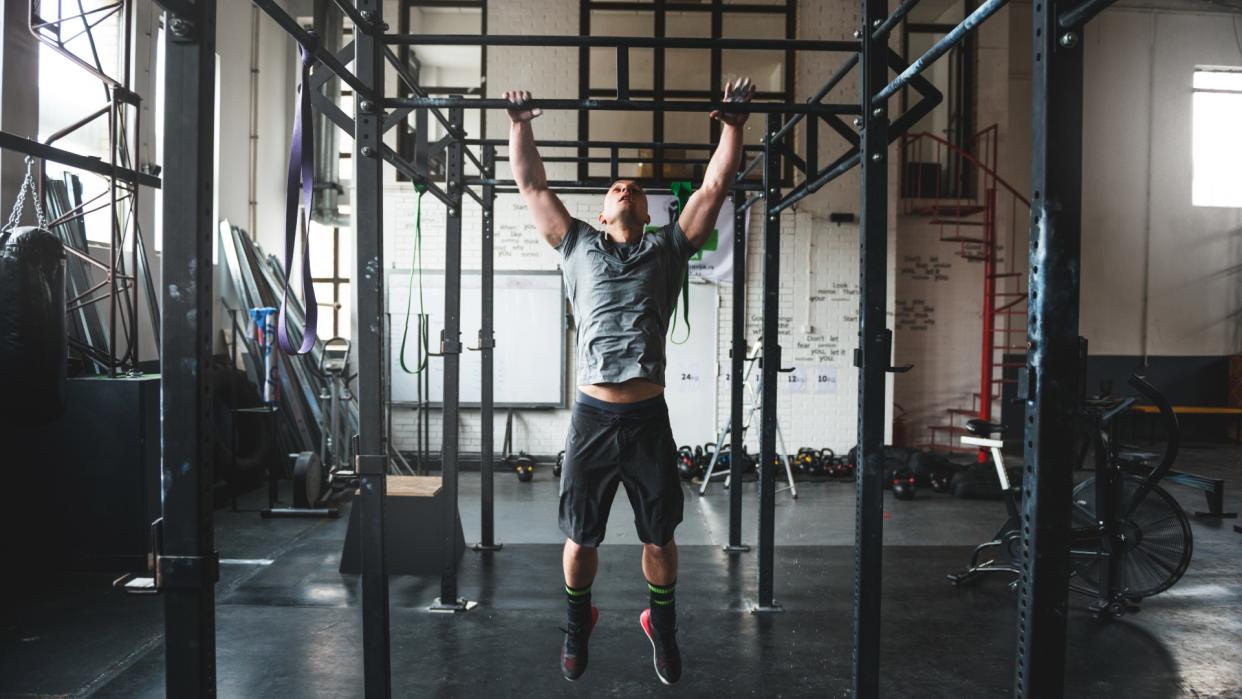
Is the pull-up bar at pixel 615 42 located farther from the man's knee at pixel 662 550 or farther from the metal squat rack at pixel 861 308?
the man's knee at pixel 662 550

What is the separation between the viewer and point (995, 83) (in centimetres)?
831

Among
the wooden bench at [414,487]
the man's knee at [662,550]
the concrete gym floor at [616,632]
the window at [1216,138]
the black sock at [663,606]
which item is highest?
the window at [1216,138]

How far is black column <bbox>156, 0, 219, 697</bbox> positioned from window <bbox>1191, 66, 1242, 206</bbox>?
12.4 m

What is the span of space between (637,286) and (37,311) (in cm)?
264

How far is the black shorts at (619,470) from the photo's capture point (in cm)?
244

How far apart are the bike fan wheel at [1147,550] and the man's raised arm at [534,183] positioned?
9.32ft

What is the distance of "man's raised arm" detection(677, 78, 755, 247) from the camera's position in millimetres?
2430

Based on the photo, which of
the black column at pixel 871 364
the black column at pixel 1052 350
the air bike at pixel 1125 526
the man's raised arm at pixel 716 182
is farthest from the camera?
the air bike at pixel 1125 526

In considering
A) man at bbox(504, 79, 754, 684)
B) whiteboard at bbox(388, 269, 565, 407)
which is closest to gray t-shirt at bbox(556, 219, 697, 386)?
man at bbox(504, 79, 754, 684)

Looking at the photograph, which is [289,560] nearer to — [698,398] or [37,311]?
[37,311]

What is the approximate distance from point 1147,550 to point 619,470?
2870 mm

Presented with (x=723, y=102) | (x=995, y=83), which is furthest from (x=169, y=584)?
(x=995, y=83)

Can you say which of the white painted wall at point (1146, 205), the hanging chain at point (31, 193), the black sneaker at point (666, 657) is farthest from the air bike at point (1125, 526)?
the white painted wall at point (1146, 205)

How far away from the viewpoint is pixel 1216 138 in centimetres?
1009
